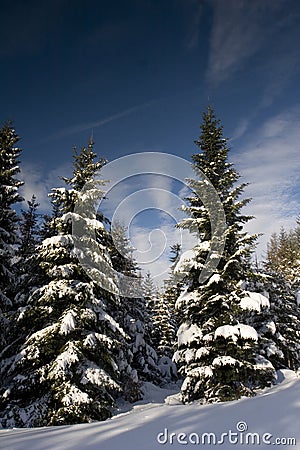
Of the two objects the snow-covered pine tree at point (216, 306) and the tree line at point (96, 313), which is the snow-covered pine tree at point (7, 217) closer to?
the tree line at point (96, 313)

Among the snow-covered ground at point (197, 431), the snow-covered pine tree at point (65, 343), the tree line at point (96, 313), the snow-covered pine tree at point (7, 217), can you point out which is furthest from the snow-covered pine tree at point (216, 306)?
the snow-covered pine tree at point (7, 217)

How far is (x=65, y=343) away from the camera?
10844mm

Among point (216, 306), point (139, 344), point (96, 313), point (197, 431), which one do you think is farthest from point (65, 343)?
point (139, 344)

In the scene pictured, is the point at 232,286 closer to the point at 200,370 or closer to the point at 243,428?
the point at 200,370

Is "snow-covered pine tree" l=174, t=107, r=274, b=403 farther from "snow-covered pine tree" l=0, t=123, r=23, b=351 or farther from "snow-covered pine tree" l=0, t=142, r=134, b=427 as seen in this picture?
"snow-covered pine tree" l=0, t=123, r=23, b=351

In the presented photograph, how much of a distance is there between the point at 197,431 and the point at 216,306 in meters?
8.29

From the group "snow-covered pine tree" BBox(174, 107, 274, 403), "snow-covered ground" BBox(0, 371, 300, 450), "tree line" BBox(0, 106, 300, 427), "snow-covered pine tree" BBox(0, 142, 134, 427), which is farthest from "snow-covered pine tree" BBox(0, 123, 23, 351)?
"snow-covered ground" BBox(0, 371, 300, 450)

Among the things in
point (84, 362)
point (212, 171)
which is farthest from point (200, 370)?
point (212, 171)

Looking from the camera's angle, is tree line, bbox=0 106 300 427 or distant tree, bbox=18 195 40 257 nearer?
tree line, bbox=0 106 300 427

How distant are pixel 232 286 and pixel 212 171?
5.44m

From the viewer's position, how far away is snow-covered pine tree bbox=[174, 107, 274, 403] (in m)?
11.4

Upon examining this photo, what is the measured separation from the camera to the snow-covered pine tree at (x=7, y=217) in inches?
522

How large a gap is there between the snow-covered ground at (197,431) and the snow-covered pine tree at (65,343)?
3.91 m

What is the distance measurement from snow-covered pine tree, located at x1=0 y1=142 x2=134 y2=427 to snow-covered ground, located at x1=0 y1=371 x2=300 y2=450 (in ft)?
12.8
